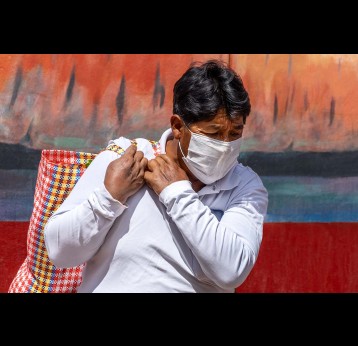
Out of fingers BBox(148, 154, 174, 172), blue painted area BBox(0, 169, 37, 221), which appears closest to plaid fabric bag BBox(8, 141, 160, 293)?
fingers BBox(148, 154, 174, 172)

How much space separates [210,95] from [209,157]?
21cm

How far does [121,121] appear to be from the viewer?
4.32m

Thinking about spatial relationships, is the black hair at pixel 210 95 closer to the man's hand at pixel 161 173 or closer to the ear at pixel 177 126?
the ear at pixel 177 126

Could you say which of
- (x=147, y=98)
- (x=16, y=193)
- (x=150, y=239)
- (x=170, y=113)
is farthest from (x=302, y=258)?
(x=150, y=239)

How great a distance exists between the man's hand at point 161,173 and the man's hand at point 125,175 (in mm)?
26

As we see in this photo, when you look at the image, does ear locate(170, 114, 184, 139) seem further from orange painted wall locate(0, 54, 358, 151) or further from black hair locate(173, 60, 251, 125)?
orange painted wall locate(0, 54, 358, 151)

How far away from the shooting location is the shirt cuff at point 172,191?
252 centimetres

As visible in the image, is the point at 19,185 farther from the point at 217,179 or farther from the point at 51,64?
the point at 217,179

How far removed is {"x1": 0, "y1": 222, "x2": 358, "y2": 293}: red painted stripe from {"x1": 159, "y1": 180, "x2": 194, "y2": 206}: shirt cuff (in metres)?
1.94

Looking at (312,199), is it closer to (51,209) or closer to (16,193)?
(16,193)

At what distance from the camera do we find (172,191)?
2.53 metres

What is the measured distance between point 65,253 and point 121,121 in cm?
191

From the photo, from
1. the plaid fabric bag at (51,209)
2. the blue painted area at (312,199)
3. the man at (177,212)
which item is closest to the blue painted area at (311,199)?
the blue painted area at (312,199)

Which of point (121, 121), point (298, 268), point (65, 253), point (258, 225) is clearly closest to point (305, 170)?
point (298, 268)
